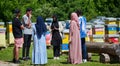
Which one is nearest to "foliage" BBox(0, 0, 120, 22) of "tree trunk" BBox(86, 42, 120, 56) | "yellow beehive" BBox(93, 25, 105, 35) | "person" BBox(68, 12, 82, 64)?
"yellow beehive" BBox(93, 25, 105, 35)

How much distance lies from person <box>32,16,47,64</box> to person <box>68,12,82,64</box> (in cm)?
108

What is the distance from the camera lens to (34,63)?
51.3 feet

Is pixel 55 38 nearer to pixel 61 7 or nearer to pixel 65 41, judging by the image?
pixel 65 41

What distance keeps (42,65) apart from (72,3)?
16277 mm

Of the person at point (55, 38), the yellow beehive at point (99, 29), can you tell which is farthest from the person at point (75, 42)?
the yellow beehive at point (99, 29)

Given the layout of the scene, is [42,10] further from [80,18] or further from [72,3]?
[80,18]

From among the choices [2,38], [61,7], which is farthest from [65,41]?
[61,7]

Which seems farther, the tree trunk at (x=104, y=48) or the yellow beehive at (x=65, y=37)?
the yellow beehive at (x=65, y=37)

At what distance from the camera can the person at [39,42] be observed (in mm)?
15594

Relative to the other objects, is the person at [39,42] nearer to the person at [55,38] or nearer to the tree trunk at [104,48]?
the person at [55,38]

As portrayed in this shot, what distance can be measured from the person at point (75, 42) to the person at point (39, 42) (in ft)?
3.55

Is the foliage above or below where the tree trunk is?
above

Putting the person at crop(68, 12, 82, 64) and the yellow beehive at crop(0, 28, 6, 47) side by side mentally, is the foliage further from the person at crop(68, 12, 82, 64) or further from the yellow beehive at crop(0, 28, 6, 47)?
the person at crop(68, 12, 82, 64)

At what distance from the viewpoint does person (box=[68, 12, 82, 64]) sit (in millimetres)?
15898
